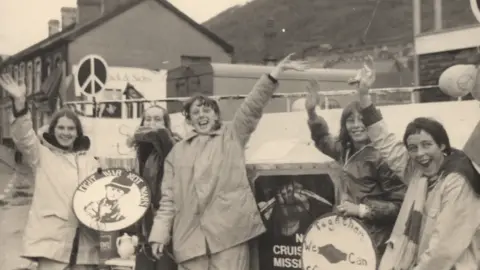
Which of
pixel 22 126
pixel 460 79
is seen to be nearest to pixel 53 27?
pixel 22 126

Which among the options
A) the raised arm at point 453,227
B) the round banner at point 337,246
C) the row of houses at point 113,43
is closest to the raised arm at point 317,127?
the round banner at point 337,246

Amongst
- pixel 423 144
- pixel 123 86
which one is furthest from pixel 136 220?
pixel 423 144

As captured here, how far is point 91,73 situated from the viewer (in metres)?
4.45

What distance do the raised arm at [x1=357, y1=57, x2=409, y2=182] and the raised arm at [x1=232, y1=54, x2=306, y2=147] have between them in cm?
40

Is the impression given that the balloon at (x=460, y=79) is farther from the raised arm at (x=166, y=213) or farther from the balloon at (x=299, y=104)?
the raised arm at (x=166, y=213)

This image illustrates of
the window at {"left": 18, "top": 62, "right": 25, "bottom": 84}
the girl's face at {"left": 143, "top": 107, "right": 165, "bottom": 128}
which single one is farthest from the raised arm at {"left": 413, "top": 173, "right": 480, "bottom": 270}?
the window at {"left": 18, "top": 62, "right": 25, "bottom": 84}

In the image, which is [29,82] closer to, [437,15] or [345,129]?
[345,129]

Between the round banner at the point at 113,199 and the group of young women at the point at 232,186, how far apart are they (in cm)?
5

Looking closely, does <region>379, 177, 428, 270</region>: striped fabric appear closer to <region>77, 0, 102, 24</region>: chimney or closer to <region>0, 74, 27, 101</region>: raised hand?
<region>0, 74, 27, 101</region>: raised hand

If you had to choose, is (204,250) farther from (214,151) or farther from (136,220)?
(136,220)

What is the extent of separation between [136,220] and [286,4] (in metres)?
1.30

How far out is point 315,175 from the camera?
3543 millimetres

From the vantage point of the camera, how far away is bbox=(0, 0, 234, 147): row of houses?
14.3 ft

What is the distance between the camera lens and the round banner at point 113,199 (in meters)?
3.92
